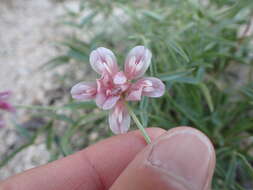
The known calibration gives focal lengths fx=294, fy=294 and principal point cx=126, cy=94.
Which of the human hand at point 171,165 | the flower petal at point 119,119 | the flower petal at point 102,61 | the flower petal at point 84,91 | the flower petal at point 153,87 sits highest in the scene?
the flower petal at point 102,61

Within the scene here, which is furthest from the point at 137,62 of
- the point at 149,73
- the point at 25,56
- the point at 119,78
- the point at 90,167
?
the point at 25,56

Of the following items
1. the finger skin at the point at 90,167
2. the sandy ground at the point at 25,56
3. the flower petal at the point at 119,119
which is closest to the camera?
the flower petal at the point at 119,119

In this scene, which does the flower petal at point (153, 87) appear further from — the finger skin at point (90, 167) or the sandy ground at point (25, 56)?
the sandy ground at point (25, 56)

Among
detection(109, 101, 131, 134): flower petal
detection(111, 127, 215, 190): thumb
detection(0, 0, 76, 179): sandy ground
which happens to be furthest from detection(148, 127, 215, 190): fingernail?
detection(0, 0, 76, 179): sandy ground

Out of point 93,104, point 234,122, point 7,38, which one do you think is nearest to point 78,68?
point 7,38

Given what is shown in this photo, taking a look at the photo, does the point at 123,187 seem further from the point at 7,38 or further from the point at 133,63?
the point at 7,38

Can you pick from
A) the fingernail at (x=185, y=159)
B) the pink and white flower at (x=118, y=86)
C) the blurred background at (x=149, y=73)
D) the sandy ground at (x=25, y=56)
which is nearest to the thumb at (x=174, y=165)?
the fingernail at (x=185, y=159)

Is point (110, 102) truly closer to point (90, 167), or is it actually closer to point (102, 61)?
point (102, 61)
